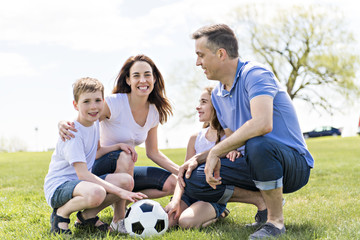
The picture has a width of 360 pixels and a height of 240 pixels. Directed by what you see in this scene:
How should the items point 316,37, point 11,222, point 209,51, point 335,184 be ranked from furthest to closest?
point 316,37, point 335,184, point 11,222, point 209,51

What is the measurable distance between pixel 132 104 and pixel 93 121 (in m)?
0.75

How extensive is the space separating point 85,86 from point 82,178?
91cm

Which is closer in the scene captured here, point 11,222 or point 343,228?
point 343,228

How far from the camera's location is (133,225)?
3572 millimetres

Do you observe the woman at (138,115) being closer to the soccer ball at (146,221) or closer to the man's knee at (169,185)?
the man's knee at (169,185)

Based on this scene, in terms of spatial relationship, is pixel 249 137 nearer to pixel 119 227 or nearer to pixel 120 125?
pixel 119 227

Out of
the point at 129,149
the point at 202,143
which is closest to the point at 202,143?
the point at 202,143

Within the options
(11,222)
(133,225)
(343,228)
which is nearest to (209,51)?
(133,225)

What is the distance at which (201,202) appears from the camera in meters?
4.05

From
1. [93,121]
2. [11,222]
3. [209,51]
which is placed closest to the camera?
[209,51]

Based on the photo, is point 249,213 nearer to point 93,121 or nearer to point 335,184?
point 93,121

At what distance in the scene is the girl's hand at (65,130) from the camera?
3869 millimetres

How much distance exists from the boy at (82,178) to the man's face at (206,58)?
1.12 meters

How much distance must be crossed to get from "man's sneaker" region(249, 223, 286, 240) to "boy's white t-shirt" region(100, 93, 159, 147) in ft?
6.37
